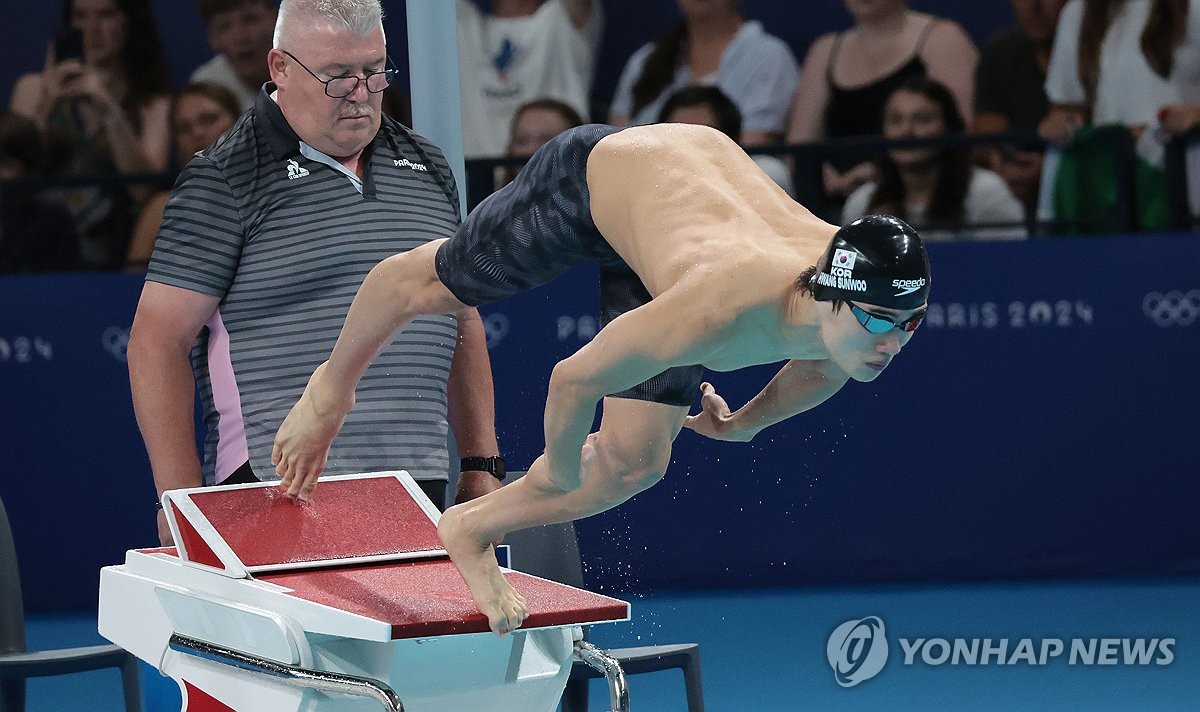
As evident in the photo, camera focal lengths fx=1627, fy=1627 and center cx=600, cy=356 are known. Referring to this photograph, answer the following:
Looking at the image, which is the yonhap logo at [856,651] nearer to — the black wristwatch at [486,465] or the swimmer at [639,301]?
the black wristwatch at [486,465]

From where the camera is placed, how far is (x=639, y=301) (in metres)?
3.05

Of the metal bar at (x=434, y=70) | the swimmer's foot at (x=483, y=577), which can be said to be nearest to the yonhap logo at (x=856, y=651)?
the metal bar at (x=434, y=70)

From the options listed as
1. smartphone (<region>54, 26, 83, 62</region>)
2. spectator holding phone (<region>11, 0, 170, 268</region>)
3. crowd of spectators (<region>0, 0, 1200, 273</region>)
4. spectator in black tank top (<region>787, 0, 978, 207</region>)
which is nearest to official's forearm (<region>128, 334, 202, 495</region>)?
crowd of spectators (<region>0, 0, 1200, 273</region>)

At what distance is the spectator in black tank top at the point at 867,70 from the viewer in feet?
21.4

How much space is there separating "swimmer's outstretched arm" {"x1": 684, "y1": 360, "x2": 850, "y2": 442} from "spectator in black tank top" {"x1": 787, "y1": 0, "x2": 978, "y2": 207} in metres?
3.47

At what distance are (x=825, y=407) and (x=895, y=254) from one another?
13.1ft

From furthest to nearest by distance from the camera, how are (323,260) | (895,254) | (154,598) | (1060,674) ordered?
(1060,674) → (323,260) → (154,598) → (895,254)

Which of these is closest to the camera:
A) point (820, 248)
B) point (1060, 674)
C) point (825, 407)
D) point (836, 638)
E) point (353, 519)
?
point (820, 248)

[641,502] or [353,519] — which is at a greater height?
[353,519]

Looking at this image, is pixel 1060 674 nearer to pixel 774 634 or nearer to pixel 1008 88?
pixel 774 634

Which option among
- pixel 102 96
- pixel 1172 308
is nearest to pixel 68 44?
pixel 102 96

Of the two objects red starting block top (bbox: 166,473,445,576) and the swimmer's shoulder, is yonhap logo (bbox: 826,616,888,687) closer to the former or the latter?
red starting block top (bbox: 166,473,445,576)

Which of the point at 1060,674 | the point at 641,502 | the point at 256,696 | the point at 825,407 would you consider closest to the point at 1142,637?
the point at 1060,674

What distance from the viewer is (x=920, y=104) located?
6441mm
